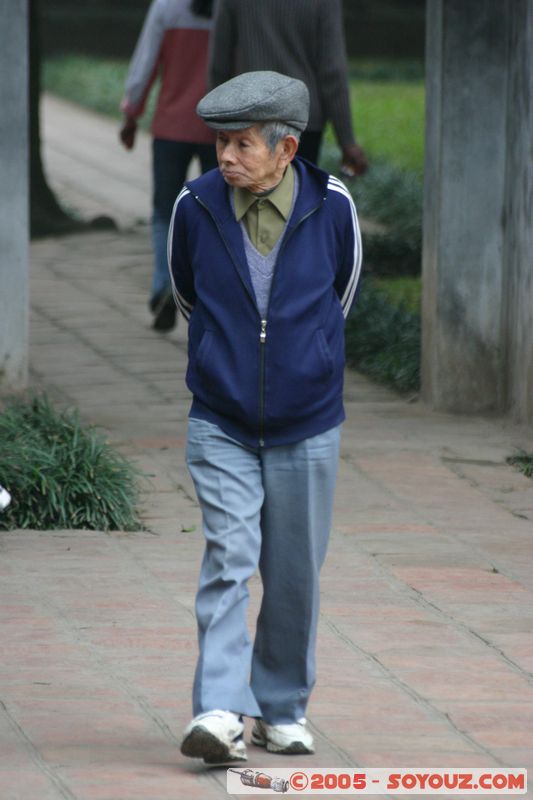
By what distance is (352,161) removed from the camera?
9.12 metres

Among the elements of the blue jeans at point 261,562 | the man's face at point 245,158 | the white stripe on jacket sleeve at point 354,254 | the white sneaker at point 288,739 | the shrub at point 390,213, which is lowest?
the shrub at point 390,213

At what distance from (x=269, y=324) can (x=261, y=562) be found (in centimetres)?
61

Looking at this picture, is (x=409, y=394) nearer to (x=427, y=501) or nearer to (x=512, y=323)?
(x=512, y=323)

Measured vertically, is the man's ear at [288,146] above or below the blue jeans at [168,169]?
above

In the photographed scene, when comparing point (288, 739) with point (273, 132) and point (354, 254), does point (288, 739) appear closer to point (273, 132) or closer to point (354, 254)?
point (354, 254)

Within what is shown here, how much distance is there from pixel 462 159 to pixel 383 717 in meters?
4.14

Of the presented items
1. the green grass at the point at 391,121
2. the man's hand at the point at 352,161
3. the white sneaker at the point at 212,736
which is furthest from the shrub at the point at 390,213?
the white sneaker at the point at 212,736

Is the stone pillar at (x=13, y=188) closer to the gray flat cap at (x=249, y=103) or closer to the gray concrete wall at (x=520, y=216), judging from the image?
the gray concrete wall at (x=520, y=216)

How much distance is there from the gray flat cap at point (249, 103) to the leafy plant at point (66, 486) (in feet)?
8.57

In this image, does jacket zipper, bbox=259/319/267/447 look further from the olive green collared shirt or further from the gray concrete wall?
the gray concrete wall

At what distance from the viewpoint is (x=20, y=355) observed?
8438mm

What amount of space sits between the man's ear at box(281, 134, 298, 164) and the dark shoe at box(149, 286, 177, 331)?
5777 mm

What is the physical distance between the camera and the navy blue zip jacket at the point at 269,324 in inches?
170

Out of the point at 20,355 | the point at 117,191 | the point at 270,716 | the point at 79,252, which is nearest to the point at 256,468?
the point at 270,716
